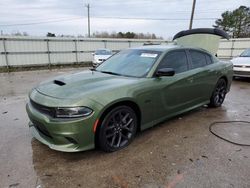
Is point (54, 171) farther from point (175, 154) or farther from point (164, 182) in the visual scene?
point (175, 154)

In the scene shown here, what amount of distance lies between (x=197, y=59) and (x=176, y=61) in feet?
2.53

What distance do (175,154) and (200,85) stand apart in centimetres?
193

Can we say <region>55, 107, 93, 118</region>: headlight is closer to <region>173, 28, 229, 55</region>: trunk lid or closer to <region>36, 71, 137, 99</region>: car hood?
<region>36, 71, 137, 99</region>: car hood

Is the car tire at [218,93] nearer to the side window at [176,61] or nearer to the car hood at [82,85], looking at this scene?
the side window at [176,61]

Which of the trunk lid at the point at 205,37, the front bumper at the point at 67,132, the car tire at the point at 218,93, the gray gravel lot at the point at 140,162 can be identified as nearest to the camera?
the gray gravel lot at the point at 140,162

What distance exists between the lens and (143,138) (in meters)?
3.63

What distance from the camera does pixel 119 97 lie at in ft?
9.75

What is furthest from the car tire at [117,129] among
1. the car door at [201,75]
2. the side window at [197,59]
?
the side window at [197,59]

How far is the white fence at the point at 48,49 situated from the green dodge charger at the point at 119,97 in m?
12.2

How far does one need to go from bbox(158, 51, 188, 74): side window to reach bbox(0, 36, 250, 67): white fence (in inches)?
519

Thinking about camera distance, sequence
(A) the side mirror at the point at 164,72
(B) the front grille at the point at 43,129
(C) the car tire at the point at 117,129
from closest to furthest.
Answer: (B) the front grille at the point at 43,129 < (C) the car tire at the point at 117,129 < (A) the side mirror at the point at 164,72

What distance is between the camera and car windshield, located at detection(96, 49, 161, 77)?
12.0ft

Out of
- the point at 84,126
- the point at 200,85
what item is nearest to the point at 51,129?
the point at 84,126

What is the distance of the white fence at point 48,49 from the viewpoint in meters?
13.9
